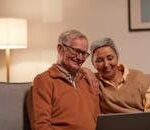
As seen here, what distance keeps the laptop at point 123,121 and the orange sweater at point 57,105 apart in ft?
1.49

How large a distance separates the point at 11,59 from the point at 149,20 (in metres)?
1.33

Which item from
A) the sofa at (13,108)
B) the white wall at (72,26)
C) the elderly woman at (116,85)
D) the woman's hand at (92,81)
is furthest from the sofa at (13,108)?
the white wall at (72,26)

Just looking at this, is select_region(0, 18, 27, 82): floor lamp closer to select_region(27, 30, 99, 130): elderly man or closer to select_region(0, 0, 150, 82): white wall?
select_region(0, 0, 150, 82): white wall

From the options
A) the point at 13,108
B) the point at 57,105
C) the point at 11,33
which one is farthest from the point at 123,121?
the point at 11,33

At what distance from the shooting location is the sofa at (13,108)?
6.87 ft

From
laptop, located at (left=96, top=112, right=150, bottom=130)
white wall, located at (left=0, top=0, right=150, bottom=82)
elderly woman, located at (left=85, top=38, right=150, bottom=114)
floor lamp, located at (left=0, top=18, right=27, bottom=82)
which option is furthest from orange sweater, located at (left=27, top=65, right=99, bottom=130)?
white wall, located at (left=0, top=0, right=150, bottom=82)

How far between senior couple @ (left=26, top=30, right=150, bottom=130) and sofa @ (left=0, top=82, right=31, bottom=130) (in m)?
0.08

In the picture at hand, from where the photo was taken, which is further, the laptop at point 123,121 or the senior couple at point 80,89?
the senior couple at point 80,89

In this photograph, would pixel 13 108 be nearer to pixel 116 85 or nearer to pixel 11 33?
pixel 116 85

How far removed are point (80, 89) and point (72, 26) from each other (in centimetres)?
122

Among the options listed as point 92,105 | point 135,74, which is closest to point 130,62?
point 135,74

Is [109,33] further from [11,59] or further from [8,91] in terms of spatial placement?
[8,91]

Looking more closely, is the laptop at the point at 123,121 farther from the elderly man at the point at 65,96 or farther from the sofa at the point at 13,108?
the sofa at the point at 13,108

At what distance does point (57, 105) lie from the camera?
1998 millimetres
